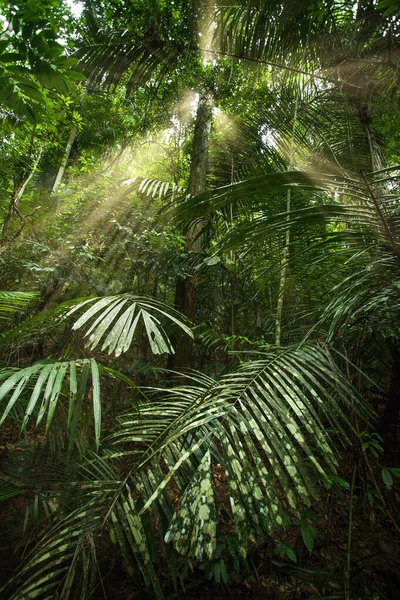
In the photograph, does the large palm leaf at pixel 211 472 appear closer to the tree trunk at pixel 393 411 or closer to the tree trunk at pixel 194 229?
the tree trunk at pixel 393 411

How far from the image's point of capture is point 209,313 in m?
2.83

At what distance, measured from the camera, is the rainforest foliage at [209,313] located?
2.57ft

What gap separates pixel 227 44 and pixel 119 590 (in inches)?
157

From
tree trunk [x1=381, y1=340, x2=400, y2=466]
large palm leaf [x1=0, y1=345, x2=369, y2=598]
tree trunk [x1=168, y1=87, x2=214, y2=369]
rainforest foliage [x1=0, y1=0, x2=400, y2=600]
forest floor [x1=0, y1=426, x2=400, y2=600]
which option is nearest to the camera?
large palm leaf [x1=0, y1=345, x2=369, y2=598]

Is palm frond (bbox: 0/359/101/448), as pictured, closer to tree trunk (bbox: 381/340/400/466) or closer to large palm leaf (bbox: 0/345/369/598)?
large palm leaf (bbox: 0/345/369/598)

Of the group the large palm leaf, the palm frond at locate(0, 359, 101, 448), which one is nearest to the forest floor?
the large palm leaf

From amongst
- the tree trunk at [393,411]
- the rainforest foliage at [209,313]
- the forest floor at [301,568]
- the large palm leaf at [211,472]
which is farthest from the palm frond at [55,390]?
the tree trunk at [393,411]

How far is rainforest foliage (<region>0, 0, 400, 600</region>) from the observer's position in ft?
2.57

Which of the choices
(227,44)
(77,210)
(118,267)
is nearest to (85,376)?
(118,267)

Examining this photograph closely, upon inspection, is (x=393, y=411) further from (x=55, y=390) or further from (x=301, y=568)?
(x=55, y=390)

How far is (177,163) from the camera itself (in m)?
3.24

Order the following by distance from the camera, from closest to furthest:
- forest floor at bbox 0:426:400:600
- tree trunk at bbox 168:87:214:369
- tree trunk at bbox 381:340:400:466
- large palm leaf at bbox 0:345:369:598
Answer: large palm leaf at bbox 0:345:369:598 → forest floor at bbox 0:426:400:600 → tree trunk at bbox 381:340:400:466 → tree trunk at bbox 168:87:214:369

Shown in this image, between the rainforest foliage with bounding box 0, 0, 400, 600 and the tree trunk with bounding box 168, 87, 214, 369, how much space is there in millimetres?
23

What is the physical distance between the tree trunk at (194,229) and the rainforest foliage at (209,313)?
0.08 feet
